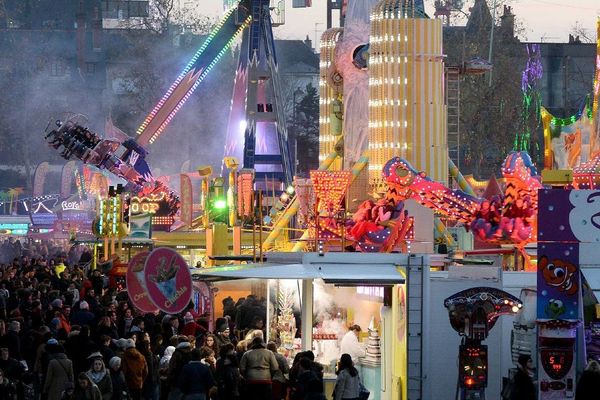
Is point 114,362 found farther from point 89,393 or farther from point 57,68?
point 57,68

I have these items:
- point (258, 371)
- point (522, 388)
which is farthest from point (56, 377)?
point (522, 388)

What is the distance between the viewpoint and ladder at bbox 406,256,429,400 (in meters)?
20.4

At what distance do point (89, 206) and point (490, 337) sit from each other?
43.5 m

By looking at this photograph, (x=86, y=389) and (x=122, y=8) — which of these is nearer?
(x=86, y=389)

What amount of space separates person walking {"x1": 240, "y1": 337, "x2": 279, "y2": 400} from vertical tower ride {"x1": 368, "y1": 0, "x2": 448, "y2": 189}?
20458 mm

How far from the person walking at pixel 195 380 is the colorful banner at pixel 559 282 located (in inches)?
140

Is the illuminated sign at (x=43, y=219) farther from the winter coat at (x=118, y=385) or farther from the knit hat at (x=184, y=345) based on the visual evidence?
the winter coat at (x=118, y=385)

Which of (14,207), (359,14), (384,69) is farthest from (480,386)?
(14,207)

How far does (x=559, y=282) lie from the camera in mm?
18078

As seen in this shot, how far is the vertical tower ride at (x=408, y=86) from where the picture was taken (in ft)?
129

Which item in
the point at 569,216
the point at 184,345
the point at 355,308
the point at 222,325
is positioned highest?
the point at 569,216

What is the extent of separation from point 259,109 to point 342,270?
115ft

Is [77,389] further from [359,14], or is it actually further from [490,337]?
[359,14]

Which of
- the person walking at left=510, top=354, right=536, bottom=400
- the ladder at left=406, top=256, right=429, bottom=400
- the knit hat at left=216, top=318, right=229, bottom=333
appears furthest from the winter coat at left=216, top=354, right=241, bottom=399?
the person walking at left=510, top=354, right=536, bottom=400
